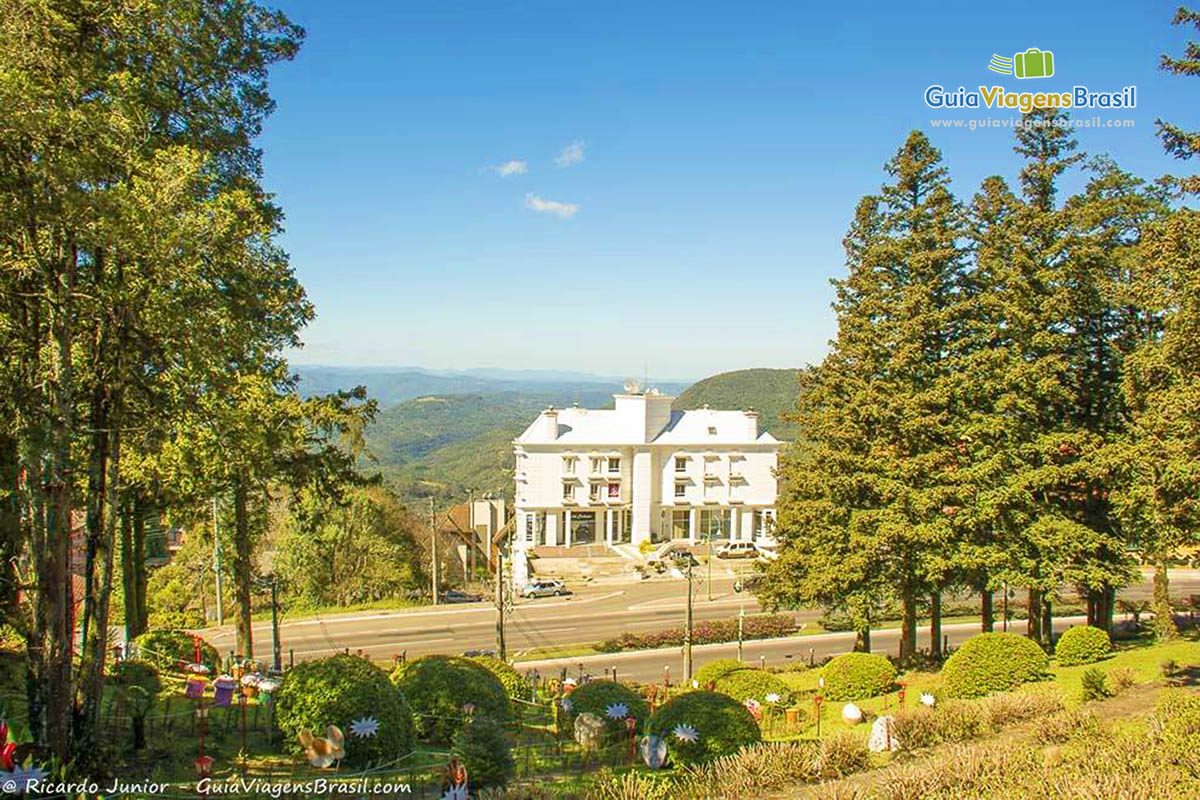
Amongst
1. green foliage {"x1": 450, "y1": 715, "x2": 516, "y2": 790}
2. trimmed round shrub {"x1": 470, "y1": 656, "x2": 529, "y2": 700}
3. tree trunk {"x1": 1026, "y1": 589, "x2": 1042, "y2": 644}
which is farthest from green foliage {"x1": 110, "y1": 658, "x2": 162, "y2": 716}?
tree trunk {"x1": 1026, "y1": 589, "x2": 1042, "y2": 644}

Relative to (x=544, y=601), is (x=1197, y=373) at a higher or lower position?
higher

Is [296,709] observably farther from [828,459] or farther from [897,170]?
[897,170]

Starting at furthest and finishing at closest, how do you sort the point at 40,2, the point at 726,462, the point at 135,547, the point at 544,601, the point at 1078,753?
the point at 726,462, the point at 544,601, the point at 135,547, the point at 1078,753, the point at 40,2

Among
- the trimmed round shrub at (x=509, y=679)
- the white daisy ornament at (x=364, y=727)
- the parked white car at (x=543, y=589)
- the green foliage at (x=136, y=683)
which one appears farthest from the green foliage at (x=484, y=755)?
the parked white car at (x=543, y=589)

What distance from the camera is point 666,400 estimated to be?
203ft

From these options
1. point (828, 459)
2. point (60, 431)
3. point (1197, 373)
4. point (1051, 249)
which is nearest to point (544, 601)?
point (828, 459)

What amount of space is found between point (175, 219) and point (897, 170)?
21.5m

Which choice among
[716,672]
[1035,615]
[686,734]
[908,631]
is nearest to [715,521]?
[908,631]

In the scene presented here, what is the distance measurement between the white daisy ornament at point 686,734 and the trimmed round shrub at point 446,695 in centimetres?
336

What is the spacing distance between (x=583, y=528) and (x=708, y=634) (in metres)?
26.1

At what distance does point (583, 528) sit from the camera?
197 ft

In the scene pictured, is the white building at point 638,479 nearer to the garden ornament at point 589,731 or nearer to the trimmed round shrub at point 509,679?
the trimmed round shrub at point 509,679

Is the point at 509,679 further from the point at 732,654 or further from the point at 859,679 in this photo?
the point at 732,654

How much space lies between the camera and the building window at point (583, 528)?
5988cm
